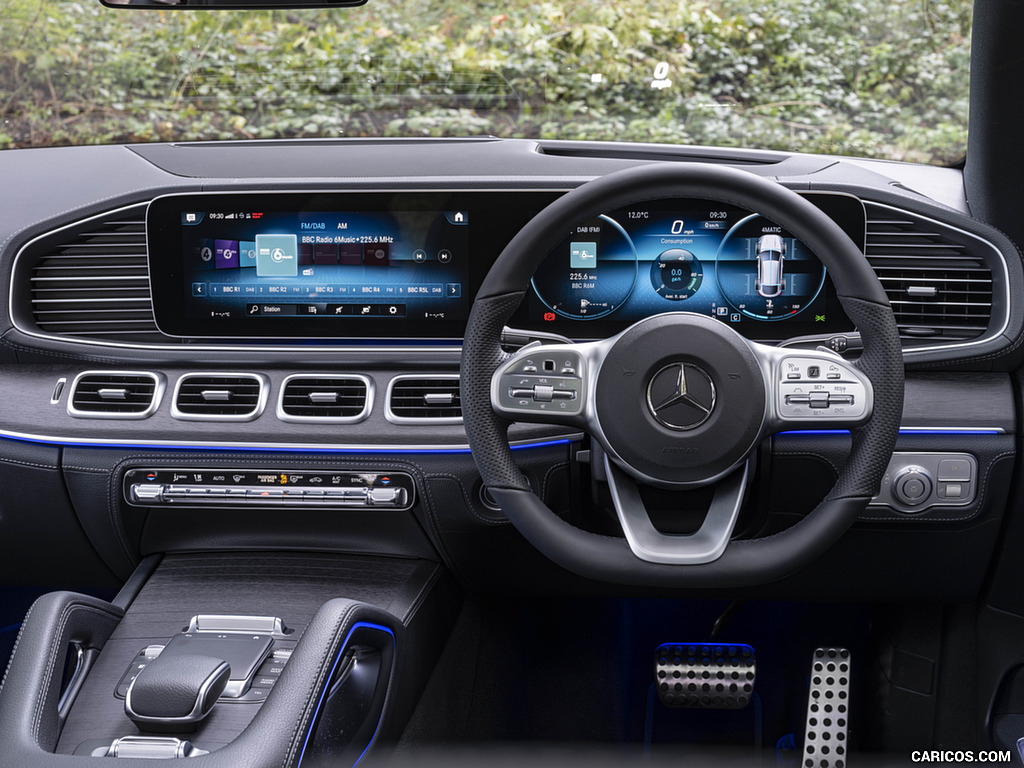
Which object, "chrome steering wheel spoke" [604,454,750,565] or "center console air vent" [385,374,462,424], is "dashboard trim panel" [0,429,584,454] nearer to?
"center console air vent" [385,374,462,424]

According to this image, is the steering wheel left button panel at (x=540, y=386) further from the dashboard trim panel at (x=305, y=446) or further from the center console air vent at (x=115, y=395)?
the center console air vent at (x=115, y=395)

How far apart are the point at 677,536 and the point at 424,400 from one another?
591 millimetres

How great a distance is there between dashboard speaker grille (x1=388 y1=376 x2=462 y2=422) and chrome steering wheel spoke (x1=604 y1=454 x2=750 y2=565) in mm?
427

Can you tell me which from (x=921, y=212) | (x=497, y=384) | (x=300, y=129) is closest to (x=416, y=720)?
(x=497, y=384)

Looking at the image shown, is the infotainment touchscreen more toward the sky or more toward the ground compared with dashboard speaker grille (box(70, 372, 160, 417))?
more toward the sky

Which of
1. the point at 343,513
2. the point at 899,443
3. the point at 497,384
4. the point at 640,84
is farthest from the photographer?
the point at 640,84

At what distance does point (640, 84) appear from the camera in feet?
12.5

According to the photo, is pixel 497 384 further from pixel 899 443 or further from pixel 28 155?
pixel 28 155

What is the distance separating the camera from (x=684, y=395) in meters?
1.38

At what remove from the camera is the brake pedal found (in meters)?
2.16

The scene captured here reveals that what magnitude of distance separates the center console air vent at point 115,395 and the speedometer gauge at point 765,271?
3.79ft

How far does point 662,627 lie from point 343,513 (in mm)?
910

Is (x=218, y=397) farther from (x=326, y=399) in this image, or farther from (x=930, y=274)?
(x=930, y=274)

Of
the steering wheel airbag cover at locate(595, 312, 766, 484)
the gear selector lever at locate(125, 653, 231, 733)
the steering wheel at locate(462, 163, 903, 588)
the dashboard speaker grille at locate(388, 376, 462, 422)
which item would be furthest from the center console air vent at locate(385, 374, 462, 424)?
the gear selector lever at locate(125, 653, 231, 733)
